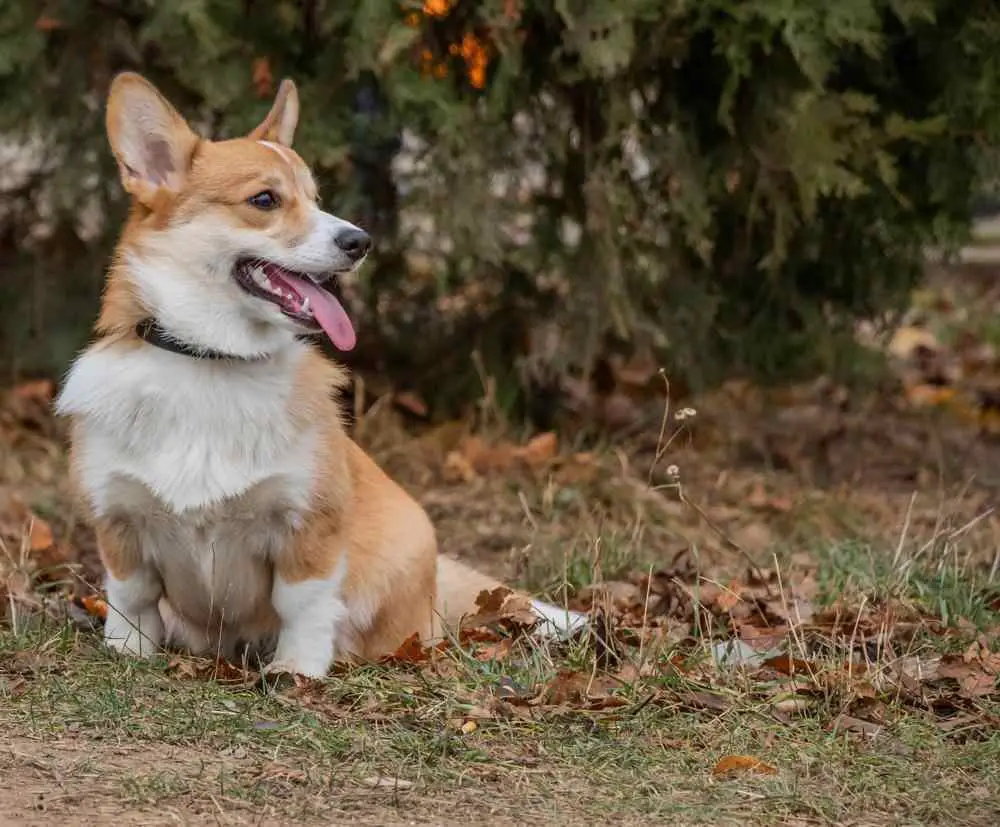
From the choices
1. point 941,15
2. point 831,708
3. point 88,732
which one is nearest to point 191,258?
point 88,732

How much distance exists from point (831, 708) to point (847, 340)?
3248 millimetres

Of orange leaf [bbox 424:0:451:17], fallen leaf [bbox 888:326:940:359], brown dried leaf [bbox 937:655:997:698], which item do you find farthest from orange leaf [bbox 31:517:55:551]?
fallen leaf [bbox 888:326:940:359]

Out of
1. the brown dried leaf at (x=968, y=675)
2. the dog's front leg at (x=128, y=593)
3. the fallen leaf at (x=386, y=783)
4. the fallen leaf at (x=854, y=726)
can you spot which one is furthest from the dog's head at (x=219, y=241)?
the brown dried leaf at (x=968, y=675)

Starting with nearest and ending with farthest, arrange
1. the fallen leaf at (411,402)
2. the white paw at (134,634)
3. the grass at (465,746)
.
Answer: the grass at (465,746) → the white paw at (134,634) → the fallen leaf at (411,402)

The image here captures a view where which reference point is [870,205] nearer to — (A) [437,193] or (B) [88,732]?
(A) [437,193]

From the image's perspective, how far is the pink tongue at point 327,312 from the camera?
14.3 feet

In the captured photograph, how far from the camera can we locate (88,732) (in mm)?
3863

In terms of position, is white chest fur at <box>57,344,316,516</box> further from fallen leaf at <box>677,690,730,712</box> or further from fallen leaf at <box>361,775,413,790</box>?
fallen leaf at <box>677,690,730,712</box>

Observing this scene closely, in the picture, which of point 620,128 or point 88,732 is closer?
point 88,732

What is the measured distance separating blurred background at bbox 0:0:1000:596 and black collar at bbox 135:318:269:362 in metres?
1.90

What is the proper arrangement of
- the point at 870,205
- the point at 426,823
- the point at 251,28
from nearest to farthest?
the point at 426,823 → the point at 251,28 → the point at 870,205

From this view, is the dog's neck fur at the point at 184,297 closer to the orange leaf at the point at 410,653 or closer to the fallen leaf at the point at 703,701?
the orange leaf at the point at 410,653

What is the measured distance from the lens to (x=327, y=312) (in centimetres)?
438

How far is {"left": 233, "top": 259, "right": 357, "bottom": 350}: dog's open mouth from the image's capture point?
14.3 ft
